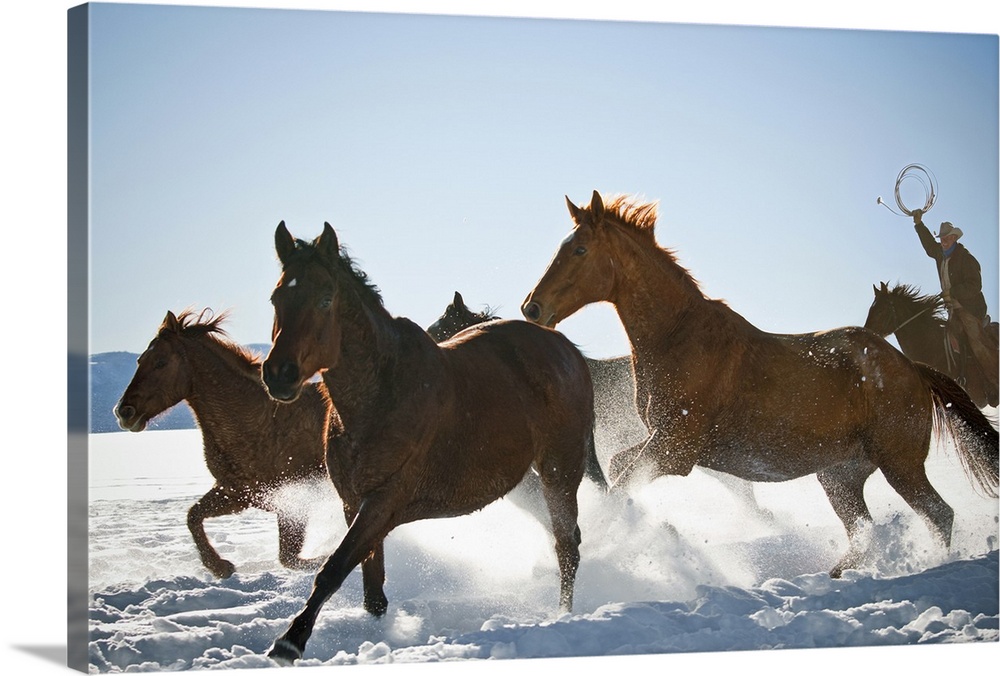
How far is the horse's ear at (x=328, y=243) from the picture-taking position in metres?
5.29

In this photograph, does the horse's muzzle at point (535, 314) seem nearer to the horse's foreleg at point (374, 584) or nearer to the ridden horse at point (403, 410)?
the ridden horse at point (403, 410)

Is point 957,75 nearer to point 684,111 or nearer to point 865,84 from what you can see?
point 865,84

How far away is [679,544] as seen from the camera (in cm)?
619

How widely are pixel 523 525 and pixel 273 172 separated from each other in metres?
1.90

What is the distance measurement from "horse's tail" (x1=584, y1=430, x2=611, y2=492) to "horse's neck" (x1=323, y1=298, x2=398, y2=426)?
3.98ft

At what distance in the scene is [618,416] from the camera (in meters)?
6.43

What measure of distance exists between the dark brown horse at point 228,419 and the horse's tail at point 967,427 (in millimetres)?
2915

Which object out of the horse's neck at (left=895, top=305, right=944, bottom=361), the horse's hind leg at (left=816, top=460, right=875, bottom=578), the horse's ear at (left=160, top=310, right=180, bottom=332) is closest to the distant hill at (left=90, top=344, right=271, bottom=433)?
the horse's ear at (left=160, top=310, right=180, bottom=332)

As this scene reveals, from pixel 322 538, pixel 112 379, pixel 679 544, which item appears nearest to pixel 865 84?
pixel 679 544

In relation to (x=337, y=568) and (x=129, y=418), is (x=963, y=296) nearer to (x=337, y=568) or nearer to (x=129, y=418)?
(x=337, y=568)

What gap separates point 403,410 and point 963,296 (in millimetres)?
3016

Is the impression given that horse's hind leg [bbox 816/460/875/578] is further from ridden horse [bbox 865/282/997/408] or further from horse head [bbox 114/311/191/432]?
horse head [bbox 114/311/191/432]

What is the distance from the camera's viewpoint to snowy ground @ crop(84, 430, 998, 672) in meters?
5.51

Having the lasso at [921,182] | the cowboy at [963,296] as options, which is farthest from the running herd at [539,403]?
the lasso at [921,182]
